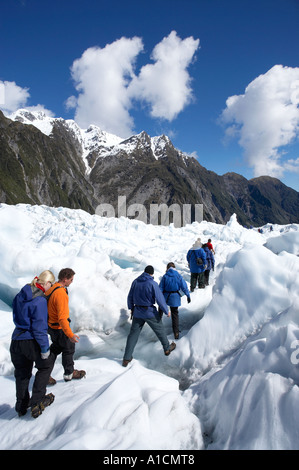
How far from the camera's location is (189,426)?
274cm

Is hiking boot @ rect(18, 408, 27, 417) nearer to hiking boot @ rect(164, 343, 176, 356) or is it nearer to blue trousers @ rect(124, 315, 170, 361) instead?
blue trousers @ rect(124, 315, 170, 361)

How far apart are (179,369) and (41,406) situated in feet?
7.22

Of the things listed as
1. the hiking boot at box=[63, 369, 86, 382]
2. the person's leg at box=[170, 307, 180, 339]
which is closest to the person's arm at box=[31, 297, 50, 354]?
the hiking boot at box=[63, 369, 86, 382]

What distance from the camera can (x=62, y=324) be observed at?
341 centimetres

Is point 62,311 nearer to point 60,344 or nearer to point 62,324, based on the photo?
point 62,324

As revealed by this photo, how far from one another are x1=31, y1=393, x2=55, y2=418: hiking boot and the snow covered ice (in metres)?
0.07

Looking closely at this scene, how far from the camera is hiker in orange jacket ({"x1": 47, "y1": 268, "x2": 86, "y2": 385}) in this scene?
3.42m

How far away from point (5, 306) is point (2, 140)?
5125 inches

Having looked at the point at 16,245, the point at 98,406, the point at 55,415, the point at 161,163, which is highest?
the point at 161,163

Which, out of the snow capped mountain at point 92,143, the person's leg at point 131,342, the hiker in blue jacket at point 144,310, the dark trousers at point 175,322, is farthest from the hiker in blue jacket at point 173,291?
the snow capped mountain at point 92,143

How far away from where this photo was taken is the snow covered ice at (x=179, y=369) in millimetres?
2406

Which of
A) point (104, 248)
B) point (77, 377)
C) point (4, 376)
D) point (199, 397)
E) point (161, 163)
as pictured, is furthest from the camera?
point (161, 163)
